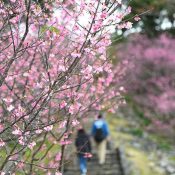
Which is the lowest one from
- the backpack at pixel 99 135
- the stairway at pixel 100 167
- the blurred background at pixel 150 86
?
the stairway at pixel 100 167

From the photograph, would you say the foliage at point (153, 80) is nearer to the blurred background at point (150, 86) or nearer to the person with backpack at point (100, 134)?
the blurred background at point (150, 86)

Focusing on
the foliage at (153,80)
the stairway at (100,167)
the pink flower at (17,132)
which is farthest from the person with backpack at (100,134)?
the foliage at (153,80)

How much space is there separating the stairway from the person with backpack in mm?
217

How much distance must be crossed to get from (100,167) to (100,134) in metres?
1.57

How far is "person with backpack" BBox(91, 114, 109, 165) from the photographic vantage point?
1297cm

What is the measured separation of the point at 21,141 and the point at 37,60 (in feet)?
13.7

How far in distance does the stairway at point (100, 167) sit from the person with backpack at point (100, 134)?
217 millimetres

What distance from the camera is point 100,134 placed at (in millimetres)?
13391

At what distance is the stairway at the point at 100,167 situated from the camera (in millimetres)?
14157

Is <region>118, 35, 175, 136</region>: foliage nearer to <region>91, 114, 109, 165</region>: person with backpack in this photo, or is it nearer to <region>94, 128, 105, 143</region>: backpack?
<region>91, 114, 109, 165</region>: person with backpack

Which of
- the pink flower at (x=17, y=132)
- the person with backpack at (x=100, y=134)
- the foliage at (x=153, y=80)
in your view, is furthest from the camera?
the foliage at (x=153, y=80)

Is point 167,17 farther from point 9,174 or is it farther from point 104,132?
point 9,174

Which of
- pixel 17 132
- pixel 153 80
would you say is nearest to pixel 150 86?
pixel 153 80

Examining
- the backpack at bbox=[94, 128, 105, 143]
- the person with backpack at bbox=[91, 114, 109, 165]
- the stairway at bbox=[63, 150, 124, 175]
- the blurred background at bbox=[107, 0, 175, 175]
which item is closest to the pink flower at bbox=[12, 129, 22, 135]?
the person with backpack at bbox=[91, 114, 109, 165]
